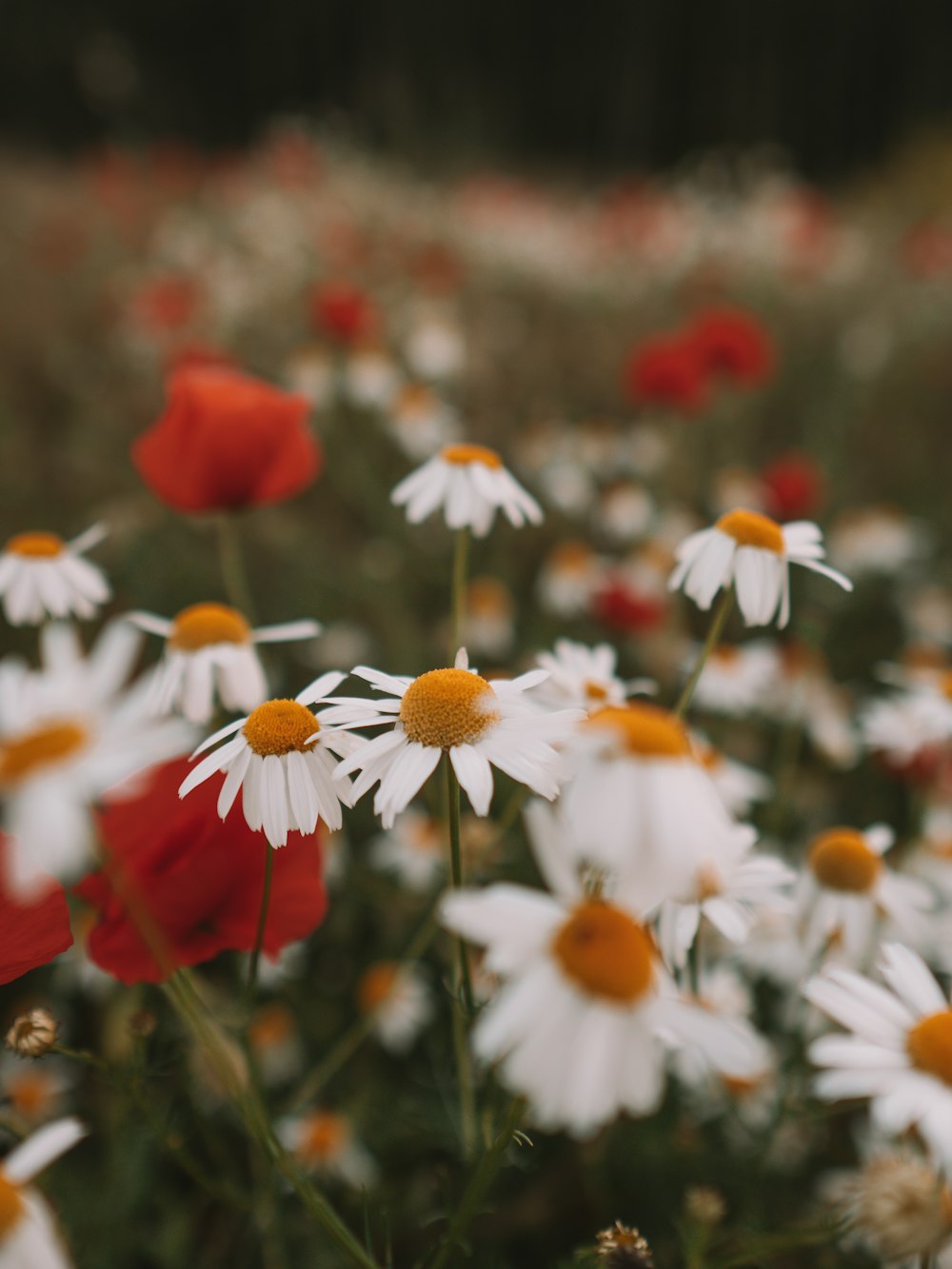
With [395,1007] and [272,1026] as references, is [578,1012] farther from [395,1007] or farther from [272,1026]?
[272,1026]

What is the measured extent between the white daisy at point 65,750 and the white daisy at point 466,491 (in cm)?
30

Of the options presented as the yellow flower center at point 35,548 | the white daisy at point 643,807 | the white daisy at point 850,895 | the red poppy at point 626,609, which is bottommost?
the red poppy at point 626,609

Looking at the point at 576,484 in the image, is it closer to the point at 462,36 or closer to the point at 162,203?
the point at 162,203

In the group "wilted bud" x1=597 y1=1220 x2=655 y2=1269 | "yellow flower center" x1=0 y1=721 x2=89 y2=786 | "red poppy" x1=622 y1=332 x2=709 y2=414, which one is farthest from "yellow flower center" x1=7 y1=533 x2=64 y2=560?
"red poppy" x1=622 y1=332 x2=709 y2=414

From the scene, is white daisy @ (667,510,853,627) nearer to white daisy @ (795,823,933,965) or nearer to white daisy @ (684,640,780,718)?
white daisy @ (795,823,933,965)

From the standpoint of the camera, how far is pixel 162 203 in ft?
14.6

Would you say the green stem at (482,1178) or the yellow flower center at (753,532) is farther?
the yellow flower center at (753,532)

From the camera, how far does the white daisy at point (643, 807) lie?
330 millimetres

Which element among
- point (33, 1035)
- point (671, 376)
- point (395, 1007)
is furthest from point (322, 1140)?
point (671, 376)

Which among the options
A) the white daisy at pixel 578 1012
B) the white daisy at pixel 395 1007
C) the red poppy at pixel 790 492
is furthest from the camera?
the red poppy at pixel 790 492

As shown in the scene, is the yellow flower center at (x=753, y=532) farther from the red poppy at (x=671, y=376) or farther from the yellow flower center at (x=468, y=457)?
the red poppy at (x=671, y=376)

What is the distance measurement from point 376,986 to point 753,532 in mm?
796

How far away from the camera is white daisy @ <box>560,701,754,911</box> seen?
1.08ft

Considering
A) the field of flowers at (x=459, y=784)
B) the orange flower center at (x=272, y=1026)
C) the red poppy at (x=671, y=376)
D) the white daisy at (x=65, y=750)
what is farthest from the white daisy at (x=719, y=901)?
the red poppy at (x=671, y=376)
